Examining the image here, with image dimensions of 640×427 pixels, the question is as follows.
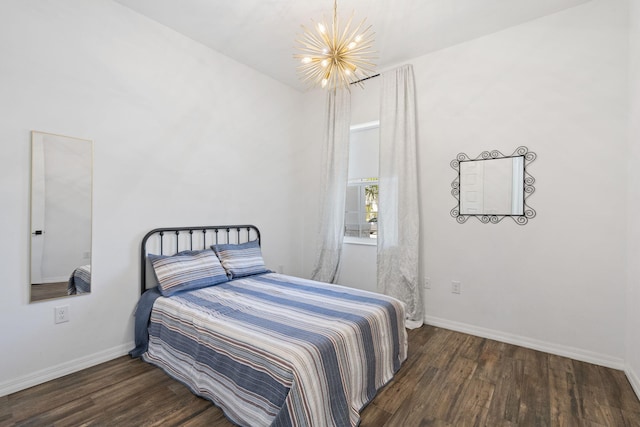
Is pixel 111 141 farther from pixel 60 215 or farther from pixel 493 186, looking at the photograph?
pixel 493 186

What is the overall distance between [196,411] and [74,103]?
2.41 meters

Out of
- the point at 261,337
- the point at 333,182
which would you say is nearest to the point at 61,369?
the point at 261,337

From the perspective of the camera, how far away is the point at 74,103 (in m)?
2.27

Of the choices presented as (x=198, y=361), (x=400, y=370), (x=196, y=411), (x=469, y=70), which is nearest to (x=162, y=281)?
(x=198, y=361)

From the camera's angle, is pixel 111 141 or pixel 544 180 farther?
pixel 544 180

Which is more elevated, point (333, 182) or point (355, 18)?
point (355, 18)

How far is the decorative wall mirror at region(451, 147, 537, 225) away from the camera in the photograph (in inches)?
106

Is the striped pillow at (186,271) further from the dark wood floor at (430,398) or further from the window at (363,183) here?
the window at (363,183)

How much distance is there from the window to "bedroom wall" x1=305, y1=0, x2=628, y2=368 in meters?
0.73

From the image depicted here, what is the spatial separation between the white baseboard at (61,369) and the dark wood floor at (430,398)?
0.17ft

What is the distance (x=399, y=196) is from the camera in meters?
3.31

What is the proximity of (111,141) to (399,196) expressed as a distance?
2820 mm

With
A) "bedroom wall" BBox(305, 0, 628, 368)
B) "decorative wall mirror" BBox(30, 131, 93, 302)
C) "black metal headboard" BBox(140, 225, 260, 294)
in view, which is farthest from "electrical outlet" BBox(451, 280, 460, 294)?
"decorative wall mirror" BBox(30, 131, 93, 302)

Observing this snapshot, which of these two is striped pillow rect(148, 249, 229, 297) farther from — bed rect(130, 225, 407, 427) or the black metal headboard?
the black metal headboard
